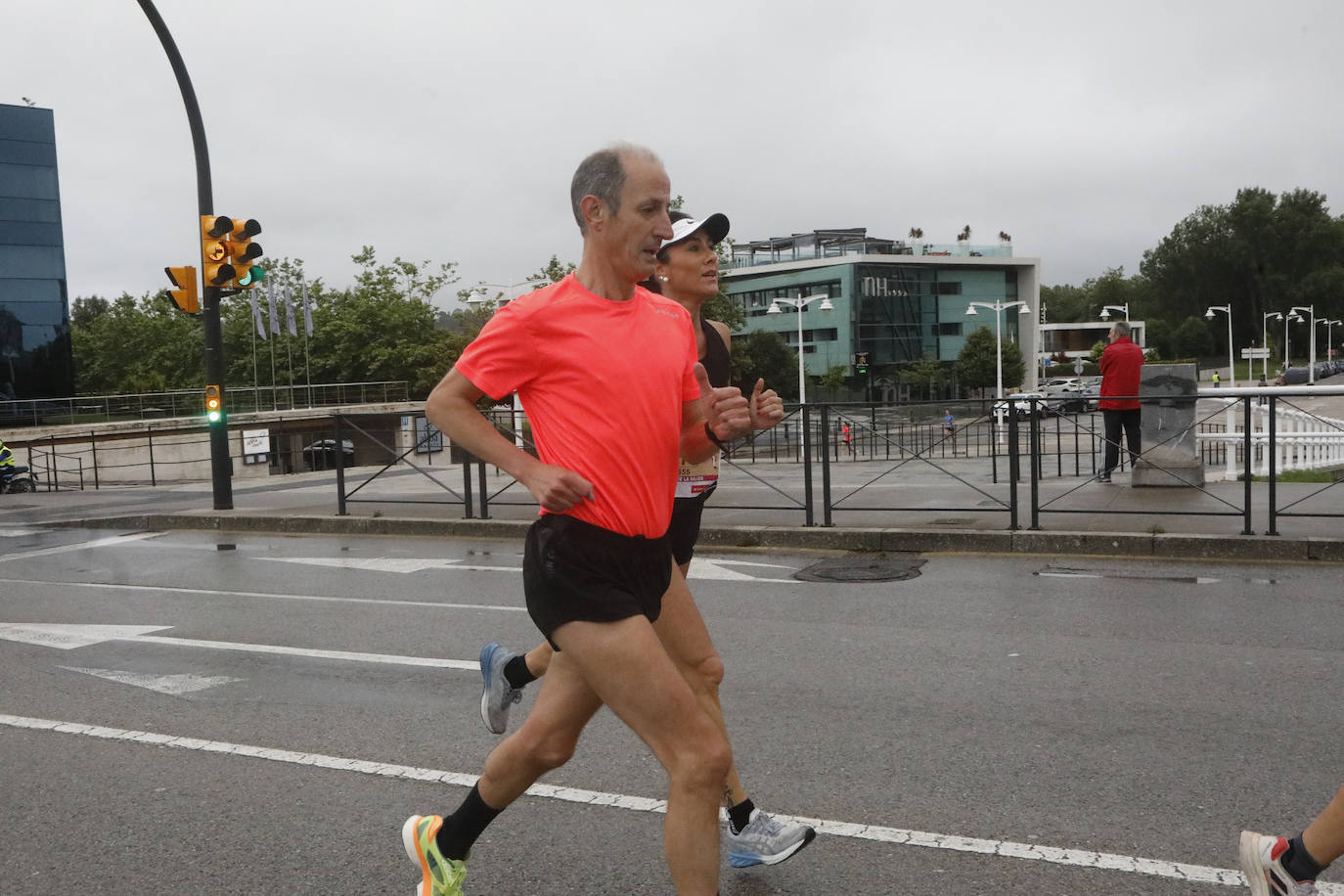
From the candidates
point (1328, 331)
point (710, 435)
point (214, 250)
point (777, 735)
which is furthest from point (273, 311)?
point (1328, 331)

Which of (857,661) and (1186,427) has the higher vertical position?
(1186,427)

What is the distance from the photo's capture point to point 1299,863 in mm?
3023

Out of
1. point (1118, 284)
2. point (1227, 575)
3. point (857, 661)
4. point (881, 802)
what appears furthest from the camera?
point (1118, 284)

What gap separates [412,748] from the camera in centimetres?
498

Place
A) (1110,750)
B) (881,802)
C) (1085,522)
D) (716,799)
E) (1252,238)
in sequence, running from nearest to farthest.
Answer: (716,799)
(881,802)
(1110,750)
(1085,522)
(1252,238)

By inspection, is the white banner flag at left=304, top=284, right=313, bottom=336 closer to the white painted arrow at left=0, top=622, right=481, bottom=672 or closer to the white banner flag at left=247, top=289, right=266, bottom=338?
the white banner flag at left=247, top=289, right=266, bottom=338

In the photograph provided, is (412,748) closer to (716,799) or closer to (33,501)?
(716,799)

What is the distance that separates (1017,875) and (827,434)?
27.6 feet

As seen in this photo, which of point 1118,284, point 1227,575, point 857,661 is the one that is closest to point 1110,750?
point 857,661

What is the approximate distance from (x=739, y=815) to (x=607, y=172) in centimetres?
190

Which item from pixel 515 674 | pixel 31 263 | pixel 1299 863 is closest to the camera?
pixel 1299 863

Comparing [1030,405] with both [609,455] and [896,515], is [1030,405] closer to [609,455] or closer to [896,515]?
[896,515]

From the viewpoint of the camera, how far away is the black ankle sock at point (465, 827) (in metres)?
3.19

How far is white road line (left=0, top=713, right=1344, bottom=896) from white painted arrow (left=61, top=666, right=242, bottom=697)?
25.2 inches
